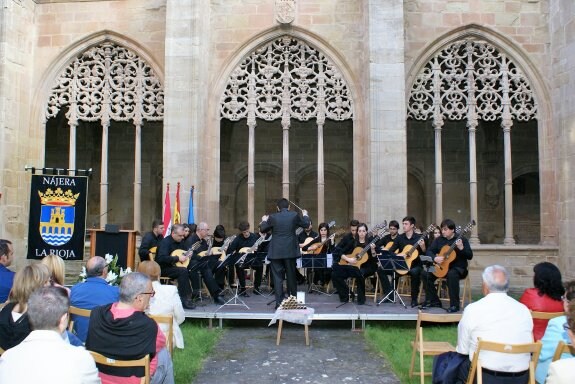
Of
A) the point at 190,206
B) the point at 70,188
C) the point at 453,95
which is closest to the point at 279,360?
the point at 190,206

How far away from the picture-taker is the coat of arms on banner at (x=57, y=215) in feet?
30.1

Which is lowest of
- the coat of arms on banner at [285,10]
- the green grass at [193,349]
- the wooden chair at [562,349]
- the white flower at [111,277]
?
the green grass at [193,349]

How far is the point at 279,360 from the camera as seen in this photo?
5.72 m

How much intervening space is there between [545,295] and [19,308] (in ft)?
13.2

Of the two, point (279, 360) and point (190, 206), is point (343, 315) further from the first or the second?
point (190, 206)

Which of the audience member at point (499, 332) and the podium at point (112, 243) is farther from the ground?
the podium at point (112, 243)

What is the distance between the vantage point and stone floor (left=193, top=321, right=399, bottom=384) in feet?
16.8

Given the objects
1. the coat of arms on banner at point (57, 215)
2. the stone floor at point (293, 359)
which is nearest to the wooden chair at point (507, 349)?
the stone floor at point (293, 359)

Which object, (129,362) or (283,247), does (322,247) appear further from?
(129,362)

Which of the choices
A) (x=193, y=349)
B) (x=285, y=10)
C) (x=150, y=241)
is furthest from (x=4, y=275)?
(x=285, y=10)

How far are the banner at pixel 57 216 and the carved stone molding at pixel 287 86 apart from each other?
11.5ft

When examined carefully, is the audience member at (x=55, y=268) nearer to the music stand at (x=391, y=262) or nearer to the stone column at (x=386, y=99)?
the music stand at (x=391, y=262)

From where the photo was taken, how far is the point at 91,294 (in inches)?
171

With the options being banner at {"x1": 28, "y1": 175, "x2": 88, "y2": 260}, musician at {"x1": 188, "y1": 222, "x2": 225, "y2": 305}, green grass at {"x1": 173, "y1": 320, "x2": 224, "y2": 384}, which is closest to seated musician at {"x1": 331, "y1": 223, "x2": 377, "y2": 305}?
musician at {"x1": 188, "y1": 222, "x2": 225, "y2": 305}
